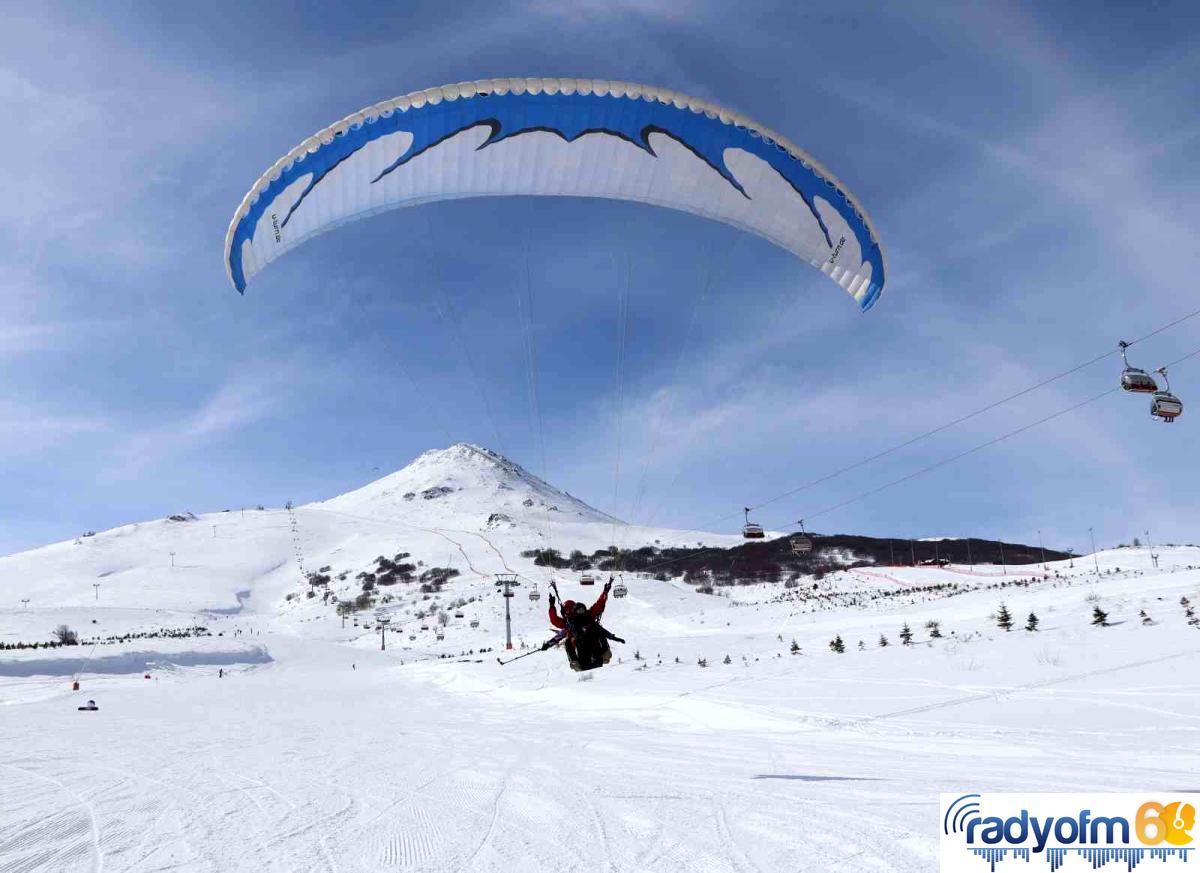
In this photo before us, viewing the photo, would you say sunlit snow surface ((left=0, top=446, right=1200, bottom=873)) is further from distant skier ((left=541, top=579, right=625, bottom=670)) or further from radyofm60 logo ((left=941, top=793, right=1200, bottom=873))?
distant skier ((left=541, top=579, right=625, bottom=670))

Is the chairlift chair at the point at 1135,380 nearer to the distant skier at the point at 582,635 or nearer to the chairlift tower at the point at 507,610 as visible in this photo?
the distant skier at the point at 582,635

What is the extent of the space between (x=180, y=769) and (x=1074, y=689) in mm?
13131

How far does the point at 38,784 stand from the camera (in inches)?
351

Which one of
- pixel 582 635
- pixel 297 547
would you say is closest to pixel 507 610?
pixel 582 635

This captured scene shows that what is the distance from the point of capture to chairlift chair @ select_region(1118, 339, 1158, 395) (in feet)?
48.5

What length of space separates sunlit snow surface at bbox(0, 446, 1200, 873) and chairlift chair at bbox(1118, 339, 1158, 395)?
186 inches

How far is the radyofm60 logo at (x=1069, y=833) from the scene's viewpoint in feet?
15.5

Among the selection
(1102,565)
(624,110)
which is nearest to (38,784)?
(624,110)

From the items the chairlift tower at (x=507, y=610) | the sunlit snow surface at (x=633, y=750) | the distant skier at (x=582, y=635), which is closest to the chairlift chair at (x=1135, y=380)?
the sunlit snow surface at (x=633, y=750)

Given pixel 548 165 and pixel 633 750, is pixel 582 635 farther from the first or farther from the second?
pixel 548 165

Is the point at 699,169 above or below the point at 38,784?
above

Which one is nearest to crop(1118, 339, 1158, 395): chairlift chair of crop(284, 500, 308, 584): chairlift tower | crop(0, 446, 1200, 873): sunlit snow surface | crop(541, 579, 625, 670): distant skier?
crop(0, 446, 1200, 873): sunlit snow surface

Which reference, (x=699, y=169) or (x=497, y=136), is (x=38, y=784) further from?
(x=699, y=169)

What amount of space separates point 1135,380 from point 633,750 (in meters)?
12.4
